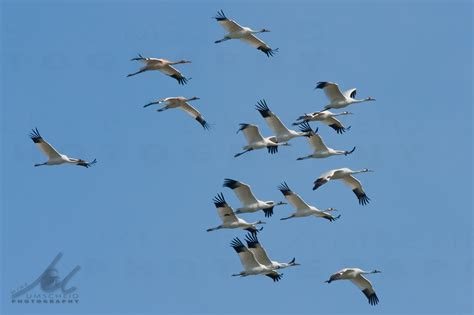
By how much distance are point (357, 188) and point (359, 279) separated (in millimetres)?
3350

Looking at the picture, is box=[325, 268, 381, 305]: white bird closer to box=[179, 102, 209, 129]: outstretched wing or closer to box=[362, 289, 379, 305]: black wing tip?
box=[362, 289, 379, 305]: black wing tip

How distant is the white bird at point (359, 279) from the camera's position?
3300 cm

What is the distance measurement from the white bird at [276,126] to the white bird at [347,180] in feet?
4.19

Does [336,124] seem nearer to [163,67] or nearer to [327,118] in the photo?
[327,118]

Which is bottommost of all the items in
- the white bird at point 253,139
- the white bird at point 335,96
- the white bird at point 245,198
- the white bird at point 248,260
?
the white bird at point 248,260

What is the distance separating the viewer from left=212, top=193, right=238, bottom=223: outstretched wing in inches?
1334

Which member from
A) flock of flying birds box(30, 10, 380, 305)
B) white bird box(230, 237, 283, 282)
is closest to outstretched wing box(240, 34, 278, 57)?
flock of flying birds box(30, 10, 380, 305)

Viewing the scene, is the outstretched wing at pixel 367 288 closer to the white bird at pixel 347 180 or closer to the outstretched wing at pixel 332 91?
the white bird at pixel 347 180

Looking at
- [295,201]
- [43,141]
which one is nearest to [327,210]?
[295,201]

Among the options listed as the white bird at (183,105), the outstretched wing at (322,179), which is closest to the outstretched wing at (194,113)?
the white bird at (183,105)

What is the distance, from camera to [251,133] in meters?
35.2

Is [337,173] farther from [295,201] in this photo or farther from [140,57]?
[140,57]

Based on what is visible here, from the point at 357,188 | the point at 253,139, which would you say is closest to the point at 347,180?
the point at 357,188

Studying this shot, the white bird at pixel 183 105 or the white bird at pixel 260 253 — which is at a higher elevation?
the white bird at pixel 183 105
